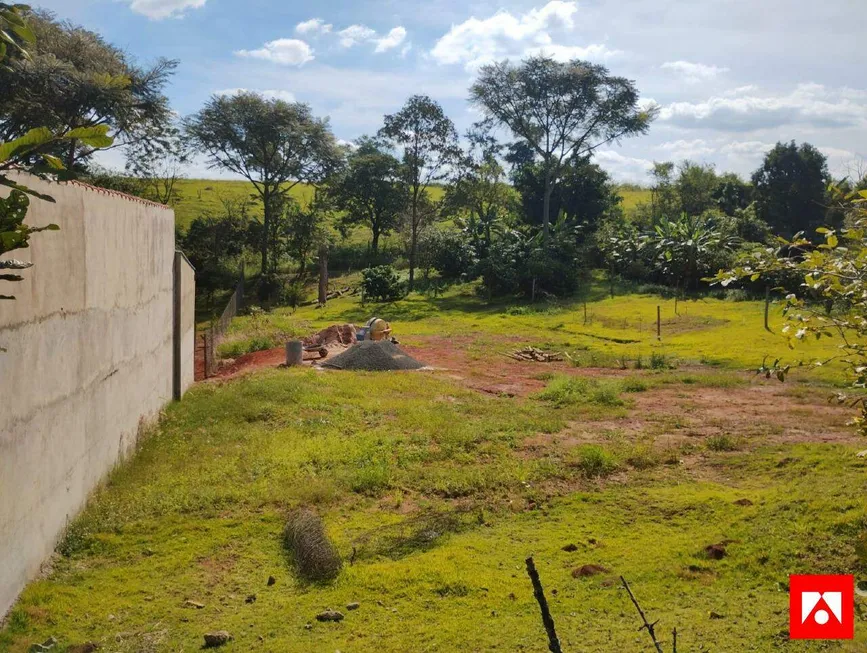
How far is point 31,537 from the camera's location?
644cm

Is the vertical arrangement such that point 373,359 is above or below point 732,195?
below

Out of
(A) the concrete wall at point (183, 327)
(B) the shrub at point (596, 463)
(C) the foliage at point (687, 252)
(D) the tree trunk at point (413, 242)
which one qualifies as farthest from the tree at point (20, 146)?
(D) the tree trunk at point (413, 242)

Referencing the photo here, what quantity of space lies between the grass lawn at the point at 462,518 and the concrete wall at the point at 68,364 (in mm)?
449

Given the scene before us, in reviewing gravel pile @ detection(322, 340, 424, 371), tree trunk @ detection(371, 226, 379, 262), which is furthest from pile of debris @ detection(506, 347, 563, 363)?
tree trunk @ detection(371, 226, 379, 262)

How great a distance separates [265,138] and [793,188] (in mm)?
28569

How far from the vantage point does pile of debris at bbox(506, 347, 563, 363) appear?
810 inches

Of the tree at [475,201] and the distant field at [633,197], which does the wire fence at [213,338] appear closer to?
the tree at [475,201]

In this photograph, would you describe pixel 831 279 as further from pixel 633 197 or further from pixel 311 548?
pixel 633 197

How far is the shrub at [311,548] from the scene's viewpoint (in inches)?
258

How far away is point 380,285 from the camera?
114 feet

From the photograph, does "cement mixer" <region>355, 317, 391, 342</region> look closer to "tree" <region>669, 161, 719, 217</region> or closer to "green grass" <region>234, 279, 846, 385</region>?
"green grass" <region>234, 279, 846, 385</region>

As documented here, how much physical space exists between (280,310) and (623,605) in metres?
29.1

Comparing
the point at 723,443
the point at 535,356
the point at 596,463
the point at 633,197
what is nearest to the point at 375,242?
the point at 535,356

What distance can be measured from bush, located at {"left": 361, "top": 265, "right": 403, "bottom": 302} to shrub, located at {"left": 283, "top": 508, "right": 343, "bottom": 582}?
27.4 meters
